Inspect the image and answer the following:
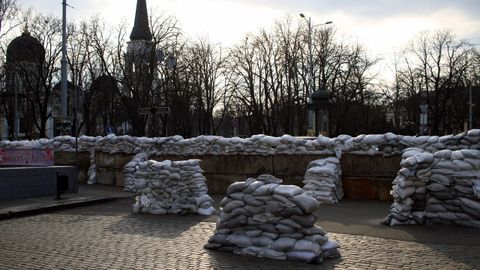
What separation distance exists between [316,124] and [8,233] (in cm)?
1423

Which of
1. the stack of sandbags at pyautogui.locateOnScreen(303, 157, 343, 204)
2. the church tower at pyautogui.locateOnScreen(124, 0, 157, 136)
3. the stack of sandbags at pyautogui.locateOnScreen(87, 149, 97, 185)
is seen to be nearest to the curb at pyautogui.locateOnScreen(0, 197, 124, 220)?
the stack of sandbags at pyautogui.locateOnScreen(87, 149, 97, 185)

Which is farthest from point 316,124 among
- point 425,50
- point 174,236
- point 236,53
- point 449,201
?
point 425,50

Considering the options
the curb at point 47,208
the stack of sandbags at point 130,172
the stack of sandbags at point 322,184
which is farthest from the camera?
the stack of sandbags at point 130,172

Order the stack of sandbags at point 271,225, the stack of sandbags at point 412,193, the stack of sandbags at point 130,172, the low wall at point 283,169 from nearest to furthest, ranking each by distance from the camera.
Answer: the stack of sandbags at point 271,225 → the stack of sandbags at point 412,193 → the low wall at point 283,169 → the stack of sandbags at point 130,172

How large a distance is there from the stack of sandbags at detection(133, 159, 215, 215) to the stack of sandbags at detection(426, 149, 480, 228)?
15.1 feet

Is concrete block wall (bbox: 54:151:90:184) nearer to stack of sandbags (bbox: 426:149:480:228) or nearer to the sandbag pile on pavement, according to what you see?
the sandbag pile on pavement

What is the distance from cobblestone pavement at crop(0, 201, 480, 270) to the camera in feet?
22.5

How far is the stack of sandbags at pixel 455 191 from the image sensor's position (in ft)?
31.0

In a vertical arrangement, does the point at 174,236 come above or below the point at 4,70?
below

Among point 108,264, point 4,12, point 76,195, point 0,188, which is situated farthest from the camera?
point 4,12

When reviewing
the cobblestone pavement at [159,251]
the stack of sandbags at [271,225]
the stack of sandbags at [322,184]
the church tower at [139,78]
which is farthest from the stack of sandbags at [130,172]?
the church tower at [139,78]

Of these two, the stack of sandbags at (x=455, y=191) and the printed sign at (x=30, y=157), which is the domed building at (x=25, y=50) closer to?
the printed sign at (x=30, y=157)

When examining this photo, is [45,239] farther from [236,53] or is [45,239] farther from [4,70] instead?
[236,53]

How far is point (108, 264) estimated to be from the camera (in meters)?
6.88
